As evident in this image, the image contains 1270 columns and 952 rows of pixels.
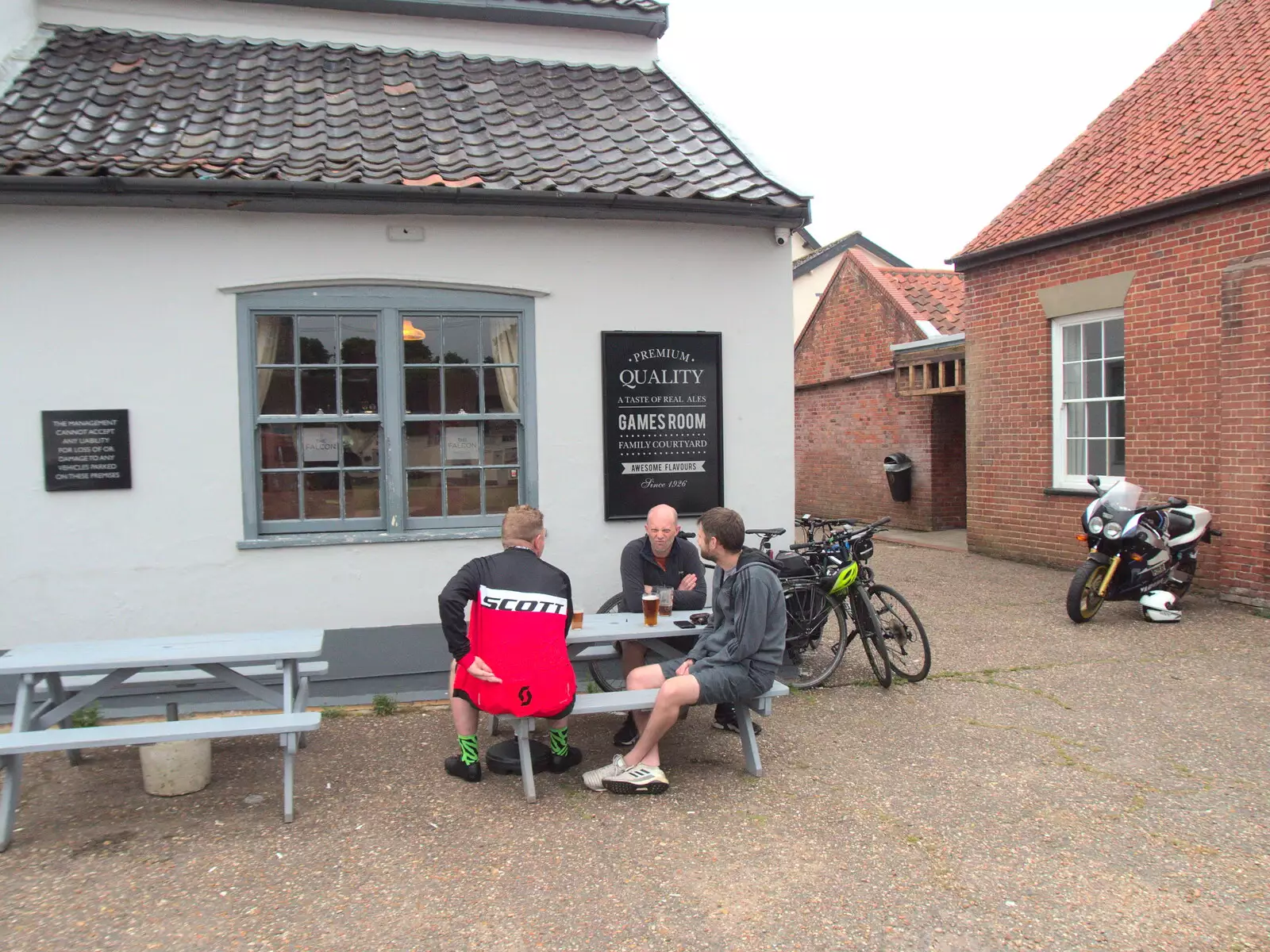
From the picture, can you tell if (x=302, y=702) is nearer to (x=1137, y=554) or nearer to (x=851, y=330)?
(x=1137, y=554)

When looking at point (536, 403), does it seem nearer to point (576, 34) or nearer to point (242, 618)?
point (242, 618)

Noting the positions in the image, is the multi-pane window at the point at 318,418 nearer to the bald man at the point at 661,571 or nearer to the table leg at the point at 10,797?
the bald man at the point at 661,571

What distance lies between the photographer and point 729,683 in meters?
4.39

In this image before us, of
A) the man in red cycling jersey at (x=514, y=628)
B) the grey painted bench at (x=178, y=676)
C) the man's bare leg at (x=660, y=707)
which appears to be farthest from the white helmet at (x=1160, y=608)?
the grey painted bench at (x=178, y=676)

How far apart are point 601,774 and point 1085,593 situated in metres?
5.32

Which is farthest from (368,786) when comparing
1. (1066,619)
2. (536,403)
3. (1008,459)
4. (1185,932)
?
(1008,459)

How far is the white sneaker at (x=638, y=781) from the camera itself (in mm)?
4402

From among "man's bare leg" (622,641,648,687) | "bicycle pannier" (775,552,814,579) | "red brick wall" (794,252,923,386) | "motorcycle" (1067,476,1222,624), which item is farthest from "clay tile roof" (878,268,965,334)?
"man's bare leg" (622,641,648,687)

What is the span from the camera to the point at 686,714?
5.62 m

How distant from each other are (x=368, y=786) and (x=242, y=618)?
176 cm

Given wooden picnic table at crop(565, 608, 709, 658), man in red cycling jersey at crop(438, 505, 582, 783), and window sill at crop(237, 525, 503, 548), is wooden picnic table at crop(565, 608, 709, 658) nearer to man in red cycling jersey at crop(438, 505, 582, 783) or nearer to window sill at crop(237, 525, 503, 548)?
man in red cycling jersey at crop(438, 505, 582, 783)

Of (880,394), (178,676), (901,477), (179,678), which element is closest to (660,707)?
(179,678)

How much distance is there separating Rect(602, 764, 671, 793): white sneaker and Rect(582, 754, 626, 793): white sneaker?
2 cm

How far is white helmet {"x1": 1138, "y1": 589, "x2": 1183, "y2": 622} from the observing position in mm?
7859
